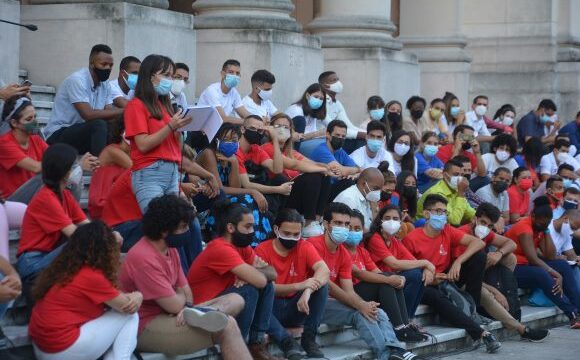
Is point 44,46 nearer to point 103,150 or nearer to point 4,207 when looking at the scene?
point 103,150

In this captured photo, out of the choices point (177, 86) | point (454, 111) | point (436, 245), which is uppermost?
point (454, 111)

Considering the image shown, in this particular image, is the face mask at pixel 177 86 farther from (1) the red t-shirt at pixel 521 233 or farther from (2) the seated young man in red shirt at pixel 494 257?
(1) the red t-shirt at pixel 521 233

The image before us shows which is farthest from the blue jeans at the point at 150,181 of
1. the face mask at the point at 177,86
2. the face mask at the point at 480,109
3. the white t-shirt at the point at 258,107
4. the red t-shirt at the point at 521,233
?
the face mask at the point at 480,109

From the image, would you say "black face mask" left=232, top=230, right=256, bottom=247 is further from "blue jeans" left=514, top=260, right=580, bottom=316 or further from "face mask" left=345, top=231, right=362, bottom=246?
"blue jeans" left=514, top=260, right=580, bottom=316

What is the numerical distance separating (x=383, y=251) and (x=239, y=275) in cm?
255

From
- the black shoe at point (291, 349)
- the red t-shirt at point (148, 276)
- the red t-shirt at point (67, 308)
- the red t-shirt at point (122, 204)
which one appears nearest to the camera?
the red t-shirt at point (67, 308)

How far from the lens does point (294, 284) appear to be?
10.8 meters

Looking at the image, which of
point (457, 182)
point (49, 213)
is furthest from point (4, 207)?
point (457, 182)

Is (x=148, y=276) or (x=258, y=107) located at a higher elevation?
(x=258, y=107)

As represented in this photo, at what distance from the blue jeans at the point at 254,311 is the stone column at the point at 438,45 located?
1157cm

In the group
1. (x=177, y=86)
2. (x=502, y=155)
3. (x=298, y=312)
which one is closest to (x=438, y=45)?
(x=502, y=155)

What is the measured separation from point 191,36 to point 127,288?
5.53m

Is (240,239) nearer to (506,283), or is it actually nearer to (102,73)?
(102,73)

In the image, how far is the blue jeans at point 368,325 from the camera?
11.4 meters
